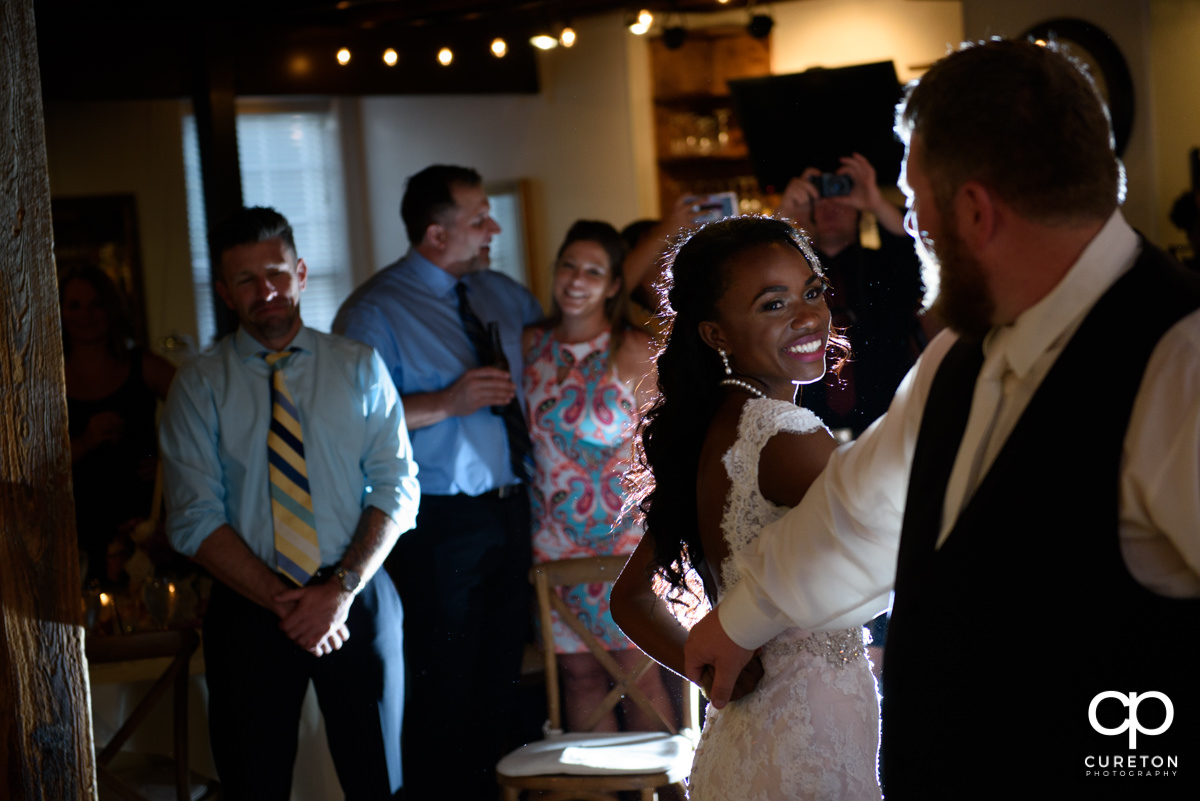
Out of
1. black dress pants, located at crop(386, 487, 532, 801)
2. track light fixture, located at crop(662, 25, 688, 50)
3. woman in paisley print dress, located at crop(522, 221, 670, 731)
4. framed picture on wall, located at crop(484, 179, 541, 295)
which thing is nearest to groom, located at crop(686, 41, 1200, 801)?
woman in paisley print dress, located at crop(522, 221, 670, 731)

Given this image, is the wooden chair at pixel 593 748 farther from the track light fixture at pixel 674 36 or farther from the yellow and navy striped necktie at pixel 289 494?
the track light fixture at pixel 674 36

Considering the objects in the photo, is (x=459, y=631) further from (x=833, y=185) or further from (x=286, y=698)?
(x=833, y=185)

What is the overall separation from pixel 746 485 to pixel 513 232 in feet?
14.8

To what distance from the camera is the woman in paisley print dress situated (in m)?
2.97

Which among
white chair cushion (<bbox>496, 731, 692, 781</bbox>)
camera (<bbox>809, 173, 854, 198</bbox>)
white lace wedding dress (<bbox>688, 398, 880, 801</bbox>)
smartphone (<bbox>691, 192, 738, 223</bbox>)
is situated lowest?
white chair cushion (<bbox>496, 731, 692, 781</bbox>)

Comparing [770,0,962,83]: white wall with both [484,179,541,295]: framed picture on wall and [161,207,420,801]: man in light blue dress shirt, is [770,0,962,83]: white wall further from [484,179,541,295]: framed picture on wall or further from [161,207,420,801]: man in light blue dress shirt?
[161,207,420,801]: man in light blue dress shirt

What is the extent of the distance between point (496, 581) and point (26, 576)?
1385 millimetres

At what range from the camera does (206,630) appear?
238 centimetres

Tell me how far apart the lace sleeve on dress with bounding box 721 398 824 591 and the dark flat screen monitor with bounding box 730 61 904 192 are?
215 centimetres

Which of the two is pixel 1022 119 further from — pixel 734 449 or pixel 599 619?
pixel 599 619

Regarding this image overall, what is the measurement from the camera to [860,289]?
8.71ft

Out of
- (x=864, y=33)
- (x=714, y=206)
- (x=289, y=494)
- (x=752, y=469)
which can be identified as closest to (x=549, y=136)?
(x=864, y=33)

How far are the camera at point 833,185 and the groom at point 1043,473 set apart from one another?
176 centimetres

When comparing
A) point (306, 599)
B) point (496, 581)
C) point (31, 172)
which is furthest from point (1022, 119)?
point (496, 581)
